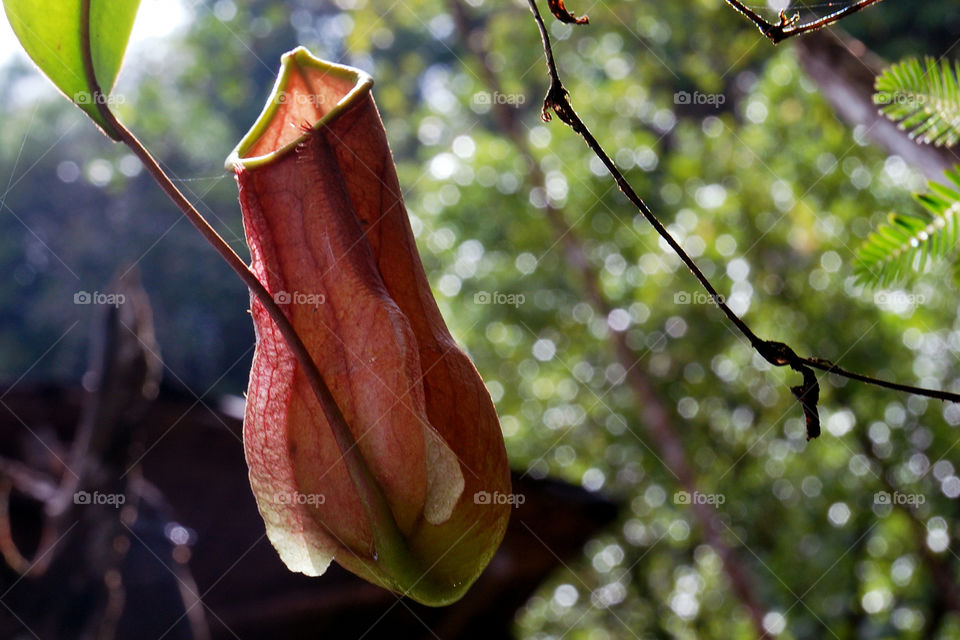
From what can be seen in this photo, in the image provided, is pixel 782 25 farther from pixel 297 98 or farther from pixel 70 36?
pixel 70 36

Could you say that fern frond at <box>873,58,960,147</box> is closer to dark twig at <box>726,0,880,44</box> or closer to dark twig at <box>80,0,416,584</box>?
dark twig at <box>726,0,880,44</box>

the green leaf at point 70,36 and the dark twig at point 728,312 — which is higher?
the green leaf at point 70,36

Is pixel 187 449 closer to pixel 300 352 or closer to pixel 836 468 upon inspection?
pixel 300 352

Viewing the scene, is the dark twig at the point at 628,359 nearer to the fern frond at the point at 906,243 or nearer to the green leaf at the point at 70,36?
the fern frond at the point at 906,243

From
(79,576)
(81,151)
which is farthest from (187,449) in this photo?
(81,151)

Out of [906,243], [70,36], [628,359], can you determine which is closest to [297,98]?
[70,36]

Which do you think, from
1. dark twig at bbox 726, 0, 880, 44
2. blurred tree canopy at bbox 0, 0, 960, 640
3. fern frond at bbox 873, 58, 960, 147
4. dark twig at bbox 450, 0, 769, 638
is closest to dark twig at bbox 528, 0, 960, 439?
dark twig at bbox 726, 0, 880, 44

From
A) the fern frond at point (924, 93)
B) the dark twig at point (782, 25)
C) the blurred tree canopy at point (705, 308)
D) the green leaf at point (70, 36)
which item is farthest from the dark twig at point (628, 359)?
the green leaf at point (70, 36)
